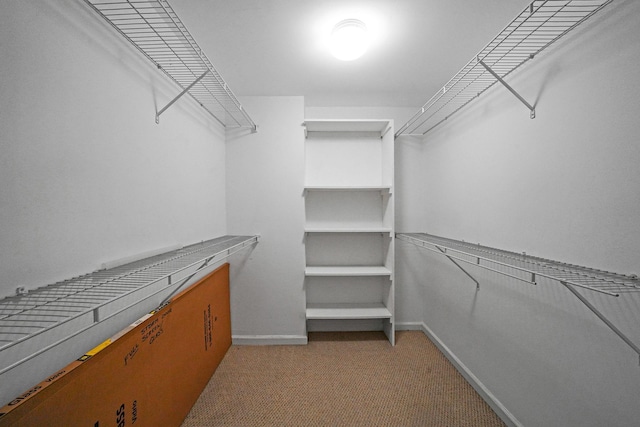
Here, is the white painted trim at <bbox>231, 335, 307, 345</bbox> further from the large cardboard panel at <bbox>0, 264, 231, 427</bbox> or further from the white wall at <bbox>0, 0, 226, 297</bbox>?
the white wall at <bbox>0, 0, 226, 297</bbox>

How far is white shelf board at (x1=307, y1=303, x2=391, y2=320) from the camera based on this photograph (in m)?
2.19

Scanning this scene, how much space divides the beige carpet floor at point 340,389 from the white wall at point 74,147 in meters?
1.12

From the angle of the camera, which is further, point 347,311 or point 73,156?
point 347,311

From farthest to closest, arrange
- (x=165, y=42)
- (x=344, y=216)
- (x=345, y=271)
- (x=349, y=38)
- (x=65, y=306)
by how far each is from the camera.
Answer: (x=344, y=216) → (x=345, y=271) → (x=349, y=38) → (x=165, y=42) → (x=65, y=306)

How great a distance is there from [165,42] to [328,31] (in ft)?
2.78

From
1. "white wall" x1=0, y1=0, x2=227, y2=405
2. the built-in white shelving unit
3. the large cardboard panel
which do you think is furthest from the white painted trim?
"white wall" x1=0, y1=0, x2=227, y2=405

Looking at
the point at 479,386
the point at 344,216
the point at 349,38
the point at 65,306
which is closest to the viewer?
the point at 65,306

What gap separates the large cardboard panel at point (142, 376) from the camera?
71cm

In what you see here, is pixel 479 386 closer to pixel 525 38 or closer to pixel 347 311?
pixel 347 311

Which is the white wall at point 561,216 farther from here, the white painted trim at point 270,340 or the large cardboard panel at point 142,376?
the large cardboard panel at point 142,376

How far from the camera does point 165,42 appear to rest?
1076mm

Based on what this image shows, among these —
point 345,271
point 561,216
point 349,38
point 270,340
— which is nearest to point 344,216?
point 345,271

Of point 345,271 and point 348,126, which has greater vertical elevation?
point 348,126

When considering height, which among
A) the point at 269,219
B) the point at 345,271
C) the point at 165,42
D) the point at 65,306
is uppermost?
the point at 165,42
